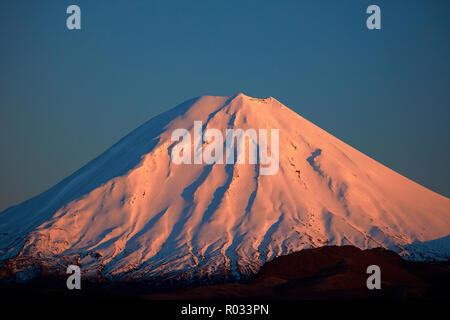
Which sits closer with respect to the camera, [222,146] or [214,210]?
[214,210]

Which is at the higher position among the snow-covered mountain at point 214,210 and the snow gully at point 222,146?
the snow gully at point 222,146

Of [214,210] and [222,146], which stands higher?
[222,146]

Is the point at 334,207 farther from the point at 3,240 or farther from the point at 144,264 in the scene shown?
the point at 3,240

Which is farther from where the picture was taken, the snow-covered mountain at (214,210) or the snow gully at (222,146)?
the snow gully at (222,146)

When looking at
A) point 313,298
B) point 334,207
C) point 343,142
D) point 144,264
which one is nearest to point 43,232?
point 144,264

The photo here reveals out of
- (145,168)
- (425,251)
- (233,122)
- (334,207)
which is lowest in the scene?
(425,251)
